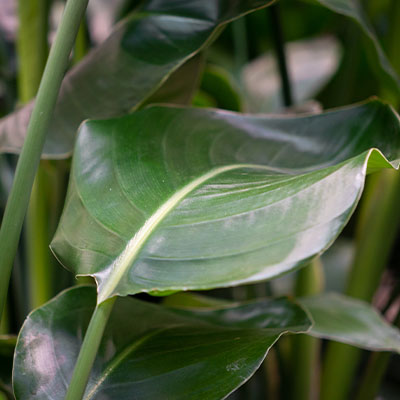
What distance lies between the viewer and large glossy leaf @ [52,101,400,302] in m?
0.25

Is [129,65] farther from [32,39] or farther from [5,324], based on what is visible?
[5,324]

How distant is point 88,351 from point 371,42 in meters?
0.35

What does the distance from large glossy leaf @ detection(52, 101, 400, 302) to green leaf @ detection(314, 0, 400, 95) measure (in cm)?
5

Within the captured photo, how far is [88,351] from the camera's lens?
0.25 metres

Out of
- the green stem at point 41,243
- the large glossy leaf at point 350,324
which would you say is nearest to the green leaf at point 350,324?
the large glossy leaf at point 350,324

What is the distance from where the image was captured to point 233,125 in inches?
16.9

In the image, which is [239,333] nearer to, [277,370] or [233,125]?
[233,125]

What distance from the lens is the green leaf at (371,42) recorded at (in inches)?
16.0

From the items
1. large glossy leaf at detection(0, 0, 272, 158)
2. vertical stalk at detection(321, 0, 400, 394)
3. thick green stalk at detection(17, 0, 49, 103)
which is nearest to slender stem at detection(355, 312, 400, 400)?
vertical stalk at detection(321, 0, 400, 394)

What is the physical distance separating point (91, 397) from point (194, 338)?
73mm

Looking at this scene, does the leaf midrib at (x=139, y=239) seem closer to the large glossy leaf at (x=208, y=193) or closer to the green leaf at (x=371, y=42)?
the large glossy leaf at (x=208, y=193)

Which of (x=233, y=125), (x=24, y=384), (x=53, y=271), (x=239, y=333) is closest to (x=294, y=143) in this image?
(x=233, y=125)

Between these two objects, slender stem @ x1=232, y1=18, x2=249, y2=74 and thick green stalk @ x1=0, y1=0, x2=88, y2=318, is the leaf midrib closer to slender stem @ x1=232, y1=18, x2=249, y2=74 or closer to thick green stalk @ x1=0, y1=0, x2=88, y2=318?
thick green stalk @ x1=0, y1=0, x2=88, y2=318

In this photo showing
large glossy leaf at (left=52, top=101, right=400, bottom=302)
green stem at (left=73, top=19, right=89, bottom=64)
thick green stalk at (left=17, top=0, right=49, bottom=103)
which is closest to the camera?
large glossy leaf at (left=52, top=101, right=400, bottom=302)
